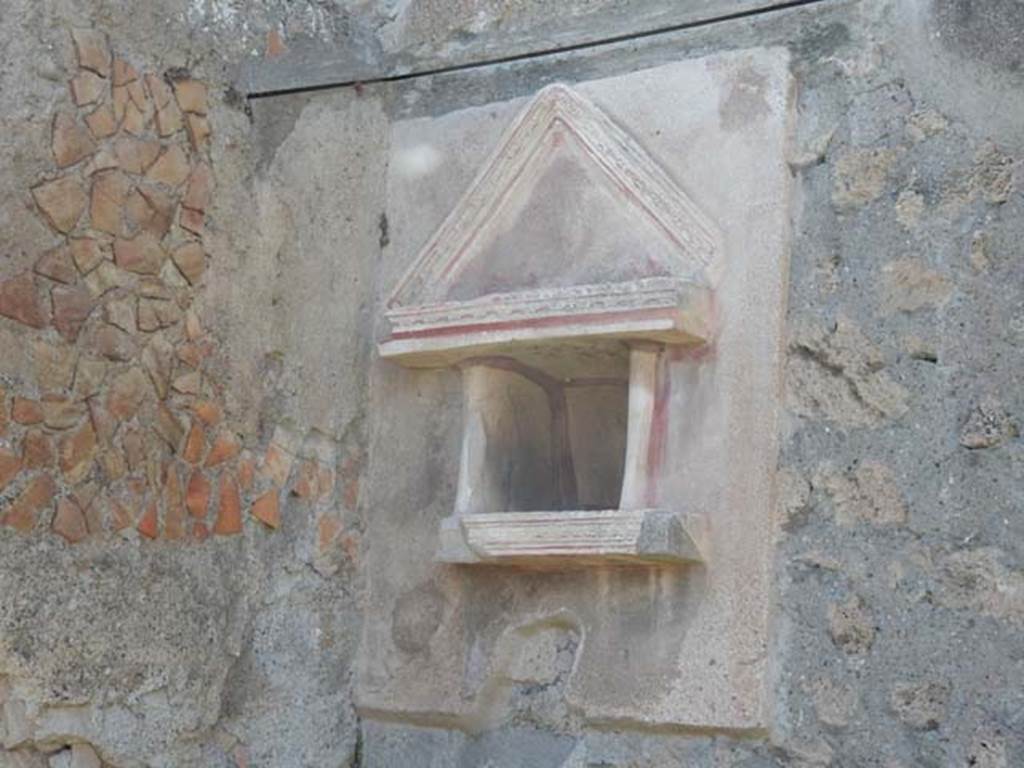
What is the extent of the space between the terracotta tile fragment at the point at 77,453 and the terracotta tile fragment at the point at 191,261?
1.25 feet

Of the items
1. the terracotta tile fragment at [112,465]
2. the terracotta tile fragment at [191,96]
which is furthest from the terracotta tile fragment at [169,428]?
the terracotta tile fragment at [191,96]

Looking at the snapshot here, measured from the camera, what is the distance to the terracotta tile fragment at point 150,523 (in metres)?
3.20

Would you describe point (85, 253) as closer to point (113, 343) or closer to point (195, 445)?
point (113, 343)

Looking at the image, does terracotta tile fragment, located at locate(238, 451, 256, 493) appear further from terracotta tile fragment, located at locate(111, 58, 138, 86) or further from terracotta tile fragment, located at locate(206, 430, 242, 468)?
terracotta tile fragment, located at locate(111, 58, 138, 86)

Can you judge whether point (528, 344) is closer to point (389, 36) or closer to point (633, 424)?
point (633, 424)

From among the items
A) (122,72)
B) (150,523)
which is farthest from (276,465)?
(122,72)

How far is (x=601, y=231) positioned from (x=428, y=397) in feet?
1.62

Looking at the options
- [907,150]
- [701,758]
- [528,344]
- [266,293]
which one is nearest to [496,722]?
[701,758]

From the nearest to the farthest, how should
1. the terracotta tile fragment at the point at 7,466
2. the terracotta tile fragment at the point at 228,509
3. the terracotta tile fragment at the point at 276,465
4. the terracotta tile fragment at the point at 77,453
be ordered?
the terracotta tile fragment at the point at 7,466 < the terracotta tile fragment at the point at 77,453 < the terracotta tile fragment at the point at 228,509 < the terracotta tile fragment at the point at 276,465

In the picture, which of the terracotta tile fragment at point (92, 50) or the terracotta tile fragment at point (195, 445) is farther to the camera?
the terracotta tile fragment at point (195, 445)

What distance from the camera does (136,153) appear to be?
3.29 m

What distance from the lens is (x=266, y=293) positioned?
3.54 metres

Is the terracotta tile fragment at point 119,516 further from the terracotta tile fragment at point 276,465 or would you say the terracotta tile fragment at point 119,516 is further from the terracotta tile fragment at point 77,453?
the terracotta tile fragment at point 276,465

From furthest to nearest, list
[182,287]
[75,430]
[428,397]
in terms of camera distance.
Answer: [428,397] < [182,287] < [75,430]
